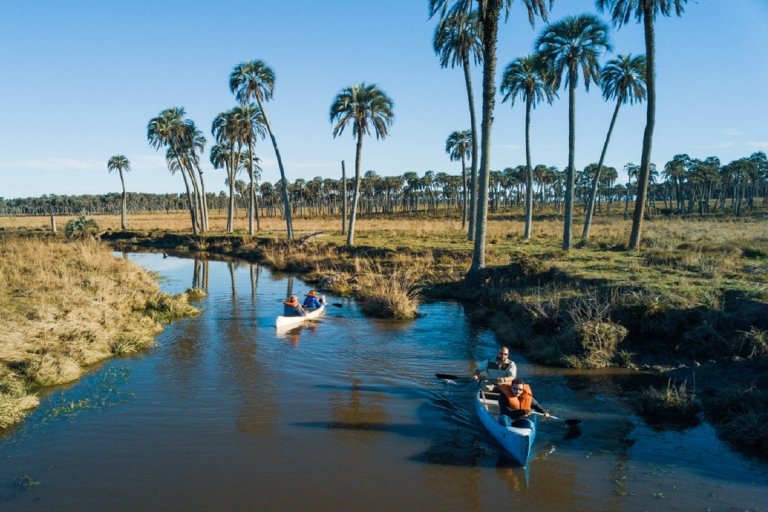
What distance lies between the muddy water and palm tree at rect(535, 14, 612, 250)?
57.3ft

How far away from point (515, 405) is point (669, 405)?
11.8 ft

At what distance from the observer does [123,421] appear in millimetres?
10469

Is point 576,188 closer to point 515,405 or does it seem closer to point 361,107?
point 361,107

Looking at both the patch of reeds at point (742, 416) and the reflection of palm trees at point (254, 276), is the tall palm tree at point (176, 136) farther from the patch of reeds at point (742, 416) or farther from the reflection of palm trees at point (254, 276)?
the patch of reeds at point (742, 416)

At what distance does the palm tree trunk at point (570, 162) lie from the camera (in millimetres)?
28594

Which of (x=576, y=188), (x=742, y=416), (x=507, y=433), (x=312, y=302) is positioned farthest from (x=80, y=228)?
(x=576, y=188)

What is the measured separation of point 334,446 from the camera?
9484mm

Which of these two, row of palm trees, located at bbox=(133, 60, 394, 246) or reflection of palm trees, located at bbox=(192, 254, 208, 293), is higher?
row of palm trees, located at bbox=(133, 60, 394, 246)

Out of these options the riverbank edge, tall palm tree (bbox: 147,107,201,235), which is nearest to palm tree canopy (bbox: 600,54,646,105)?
the riverbank edge

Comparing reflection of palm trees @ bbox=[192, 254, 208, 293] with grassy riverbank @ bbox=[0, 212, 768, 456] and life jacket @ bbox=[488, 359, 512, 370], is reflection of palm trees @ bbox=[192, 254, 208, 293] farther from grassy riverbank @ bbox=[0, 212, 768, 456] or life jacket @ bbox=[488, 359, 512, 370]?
life jacket @ bbox=[488, 359, 512, 370]

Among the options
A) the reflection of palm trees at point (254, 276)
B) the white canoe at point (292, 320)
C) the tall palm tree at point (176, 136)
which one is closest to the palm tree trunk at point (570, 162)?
the white canoe at point (292, 320)

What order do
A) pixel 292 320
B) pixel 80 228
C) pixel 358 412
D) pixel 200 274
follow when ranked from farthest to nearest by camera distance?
pixel 80 228, pixel 200 274, pixel 292 320, pixel 358 412

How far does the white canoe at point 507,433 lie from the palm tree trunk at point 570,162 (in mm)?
20019

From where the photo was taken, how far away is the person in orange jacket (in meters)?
9.26
